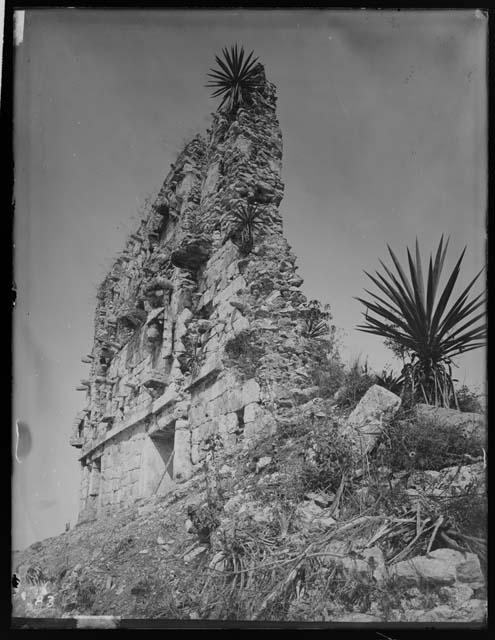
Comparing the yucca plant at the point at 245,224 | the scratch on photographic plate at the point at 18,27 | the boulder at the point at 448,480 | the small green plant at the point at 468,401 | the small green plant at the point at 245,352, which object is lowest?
the boulder at the point at 448,480

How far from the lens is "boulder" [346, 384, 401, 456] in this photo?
208 inches

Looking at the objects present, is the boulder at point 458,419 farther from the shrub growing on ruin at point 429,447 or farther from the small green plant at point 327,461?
the small green plant at point 327,461

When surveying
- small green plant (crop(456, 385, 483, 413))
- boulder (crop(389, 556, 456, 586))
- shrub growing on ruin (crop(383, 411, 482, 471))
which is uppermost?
small green plant (crop(456, 385, 483, 413))

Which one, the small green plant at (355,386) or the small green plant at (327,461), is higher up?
the small green plant at (355,386)

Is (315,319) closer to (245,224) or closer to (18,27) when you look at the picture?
(245,224)

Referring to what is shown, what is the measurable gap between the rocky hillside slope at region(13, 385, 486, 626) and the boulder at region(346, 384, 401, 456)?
0.01m

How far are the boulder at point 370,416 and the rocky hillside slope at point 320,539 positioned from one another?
1 cm

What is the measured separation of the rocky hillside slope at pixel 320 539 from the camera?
4621 millimetres

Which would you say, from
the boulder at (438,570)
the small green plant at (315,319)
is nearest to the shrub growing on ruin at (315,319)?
the small green plant at (315,319)

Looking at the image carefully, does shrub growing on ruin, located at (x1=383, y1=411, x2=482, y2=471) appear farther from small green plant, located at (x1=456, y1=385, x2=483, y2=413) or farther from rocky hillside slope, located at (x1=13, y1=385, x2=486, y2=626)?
small green plant, located at (x1=456, y1=385, x2=483, y2=413)

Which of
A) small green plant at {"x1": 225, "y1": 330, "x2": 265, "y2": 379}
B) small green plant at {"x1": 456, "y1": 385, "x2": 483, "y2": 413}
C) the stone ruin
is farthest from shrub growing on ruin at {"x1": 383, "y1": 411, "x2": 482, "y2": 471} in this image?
small green plant at {"x1": 225, "y1": 330, "x2": 265, "y2": 379}

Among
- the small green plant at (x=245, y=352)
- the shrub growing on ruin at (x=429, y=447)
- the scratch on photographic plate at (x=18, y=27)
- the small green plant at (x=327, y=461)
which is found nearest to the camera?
the shrub growing on ruin at (x=429, y=447)

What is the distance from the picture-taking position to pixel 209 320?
7715mm

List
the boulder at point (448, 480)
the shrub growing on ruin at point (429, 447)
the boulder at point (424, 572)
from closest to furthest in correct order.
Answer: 1. the boulder at point (424, 572)
2. the boulder at point (448, 480)
3. the shrub growing on ruin at point (429, 447)
